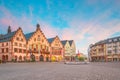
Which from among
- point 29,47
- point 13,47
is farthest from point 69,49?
point 13,47

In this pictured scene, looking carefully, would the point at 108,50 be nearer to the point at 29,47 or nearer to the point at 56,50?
the point at 56,50

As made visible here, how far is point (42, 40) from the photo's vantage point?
77000 mm

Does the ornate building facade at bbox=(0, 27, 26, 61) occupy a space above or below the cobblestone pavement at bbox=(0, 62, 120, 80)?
above

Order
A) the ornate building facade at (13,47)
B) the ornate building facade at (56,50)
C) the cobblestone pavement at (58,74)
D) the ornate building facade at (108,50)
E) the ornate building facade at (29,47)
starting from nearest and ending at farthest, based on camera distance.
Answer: the cobblestone pavement at (58,74) → the ornate building facade at (13,47) → the ornate building facade at (29,47) → the ornate building facade at (56,50) → the ornate building facade at (108,50)

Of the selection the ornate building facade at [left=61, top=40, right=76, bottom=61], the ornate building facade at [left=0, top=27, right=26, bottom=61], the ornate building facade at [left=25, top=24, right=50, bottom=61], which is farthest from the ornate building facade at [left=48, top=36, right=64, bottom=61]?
the ornate building facade at [left=0, top=27, right=26, bottom=61]

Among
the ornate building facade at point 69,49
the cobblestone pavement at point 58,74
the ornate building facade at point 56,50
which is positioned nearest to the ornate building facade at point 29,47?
the ornate building facade at point 56,50

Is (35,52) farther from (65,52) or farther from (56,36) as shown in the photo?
(65,52)

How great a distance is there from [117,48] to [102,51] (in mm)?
12075

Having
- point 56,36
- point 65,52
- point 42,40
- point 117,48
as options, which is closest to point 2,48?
point 42,40

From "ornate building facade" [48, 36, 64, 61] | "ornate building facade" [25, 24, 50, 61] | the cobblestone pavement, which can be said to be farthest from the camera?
"ornate building facade" [48, 36, 64, 61]

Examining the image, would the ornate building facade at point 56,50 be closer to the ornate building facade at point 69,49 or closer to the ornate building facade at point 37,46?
the ornate building facade at point 37,46

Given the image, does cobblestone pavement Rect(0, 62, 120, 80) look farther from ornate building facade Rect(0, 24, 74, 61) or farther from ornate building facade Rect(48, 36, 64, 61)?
ornate building facade Rect(48, 36, 64, 61)

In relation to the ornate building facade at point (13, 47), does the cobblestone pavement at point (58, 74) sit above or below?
below

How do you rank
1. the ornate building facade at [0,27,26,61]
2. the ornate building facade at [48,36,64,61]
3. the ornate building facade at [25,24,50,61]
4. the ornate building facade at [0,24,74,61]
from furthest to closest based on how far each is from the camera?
the ornate building facade at [48,36,64,61]
the ornate building facade at [25,24,50,61]
the ornate building facade at [0,24,74,61]
the ornate building facade at [0,27,26,61]
